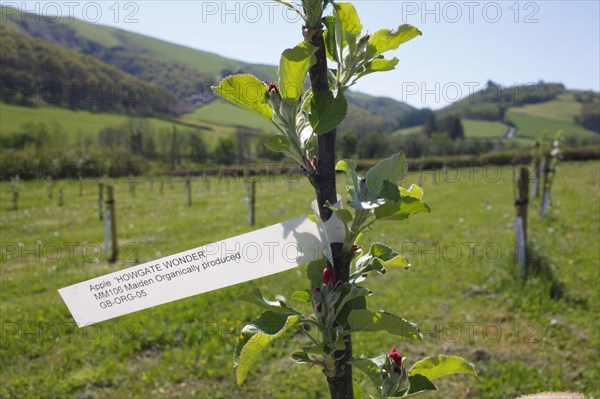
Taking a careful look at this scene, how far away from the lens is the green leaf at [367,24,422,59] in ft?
2.96

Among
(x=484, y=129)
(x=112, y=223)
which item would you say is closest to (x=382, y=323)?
(x=112, y=223)

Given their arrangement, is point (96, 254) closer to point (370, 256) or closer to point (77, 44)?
point (370, 256)

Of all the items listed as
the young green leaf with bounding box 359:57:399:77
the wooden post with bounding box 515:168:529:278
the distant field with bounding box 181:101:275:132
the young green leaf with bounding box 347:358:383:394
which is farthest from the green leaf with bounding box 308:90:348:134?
the distant field with bounding box 181:101:275:132

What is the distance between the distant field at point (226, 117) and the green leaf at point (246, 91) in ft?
253

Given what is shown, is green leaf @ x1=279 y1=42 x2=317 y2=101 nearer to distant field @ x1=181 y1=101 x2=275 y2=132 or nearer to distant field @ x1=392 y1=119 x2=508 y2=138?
distant field @ x1=392 y1=119 x2=508 y2=138

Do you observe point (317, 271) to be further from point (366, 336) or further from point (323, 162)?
point (366, 336)

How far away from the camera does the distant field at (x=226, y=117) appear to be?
8050cm

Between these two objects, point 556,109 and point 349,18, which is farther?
point 556,109

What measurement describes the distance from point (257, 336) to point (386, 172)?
36 centimetres

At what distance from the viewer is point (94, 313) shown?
108cm

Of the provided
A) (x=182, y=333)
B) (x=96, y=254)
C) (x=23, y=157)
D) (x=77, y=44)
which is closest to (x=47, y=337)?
(x=182, y=333)

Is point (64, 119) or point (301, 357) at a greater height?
point (64, 119)

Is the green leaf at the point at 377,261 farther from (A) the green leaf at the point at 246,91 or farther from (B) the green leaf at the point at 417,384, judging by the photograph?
(A) the green leaf at the point at 246,91

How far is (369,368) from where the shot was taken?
2.87 feet
